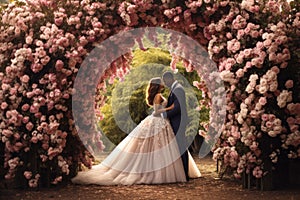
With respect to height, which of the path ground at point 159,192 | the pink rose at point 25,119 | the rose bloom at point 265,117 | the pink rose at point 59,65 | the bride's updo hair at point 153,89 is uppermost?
the pink rose at point 59,65

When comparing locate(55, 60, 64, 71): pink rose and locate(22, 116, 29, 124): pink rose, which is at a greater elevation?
locate(55, 60, 64, 71): pink rose

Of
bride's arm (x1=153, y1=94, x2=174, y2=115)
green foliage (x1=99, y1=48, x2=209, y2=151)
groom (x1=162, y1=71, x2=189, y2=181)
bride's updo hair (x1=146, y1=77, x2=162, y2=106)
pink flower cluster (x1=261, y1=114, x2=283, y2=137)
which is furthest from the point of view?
green foliage (x1=99, y1=48, x2=209, y2=151)

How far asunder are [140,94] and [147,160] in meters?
3.95

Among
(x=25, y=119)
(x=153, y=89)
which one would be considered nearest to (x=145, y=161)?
(x=153, y=89)

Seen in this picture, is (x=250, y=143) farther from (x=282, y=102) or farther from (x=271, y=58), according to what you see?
(x=271, y=58)

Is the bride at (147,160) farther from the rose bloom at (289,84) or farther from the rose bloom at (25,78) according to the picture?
the rose bloom at (289,84)

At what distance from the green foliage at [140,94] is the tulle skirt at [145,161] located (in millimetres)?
3251

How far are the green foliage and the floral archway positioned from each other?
391cm

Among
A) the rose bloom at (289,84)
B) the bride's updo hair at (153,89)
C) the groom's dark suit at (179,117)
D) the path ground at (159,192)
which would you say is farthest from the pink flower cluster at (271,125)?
the bride's updo hair at (153,89)

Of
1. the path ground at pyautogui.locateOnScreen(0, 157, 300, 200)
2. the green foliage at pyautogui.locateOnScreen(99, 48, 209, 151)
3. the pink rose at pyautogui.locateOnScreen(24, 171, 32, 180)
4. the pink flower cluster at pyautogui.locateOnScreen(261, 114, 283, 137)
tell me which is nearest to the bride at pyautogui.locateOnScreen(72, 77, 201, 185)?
the path ground at pyautogui.locateOnScreen(0, 157, 300, 200)

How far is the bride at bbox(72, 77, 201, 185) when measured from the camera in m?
7.54

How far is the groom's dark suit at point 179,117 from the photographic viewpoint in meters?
7.82

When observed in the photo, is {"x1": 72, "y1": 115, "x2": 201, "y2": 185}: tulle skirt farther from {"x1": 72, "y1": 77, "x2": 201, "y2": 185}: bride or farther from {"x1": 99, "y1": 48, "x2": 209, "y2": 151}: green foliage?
{"x1": 99, "y1": 48, "x2": 209, "y2": 151}: green foliage

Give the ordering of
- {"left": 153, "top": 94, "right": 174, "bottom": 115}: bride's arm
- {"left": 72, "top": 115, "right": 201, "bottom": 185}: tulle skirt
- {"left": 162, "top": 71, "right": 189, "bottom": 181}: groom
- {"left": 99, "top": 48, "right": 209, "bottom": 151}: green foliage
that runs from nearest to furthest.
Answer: {"left": 72, "top": 115, "right": 201, "bottom": 185}: tulle skirt
{"left": 162, "top": 71, "right": 189, "bottom": 181}: groom
{"left": 153, "top": 94, "right": 174, "bottom": 115}: bride's arm
{"left": 99, "top": 48, "right": 209, "bottom": 151}: green foliage
